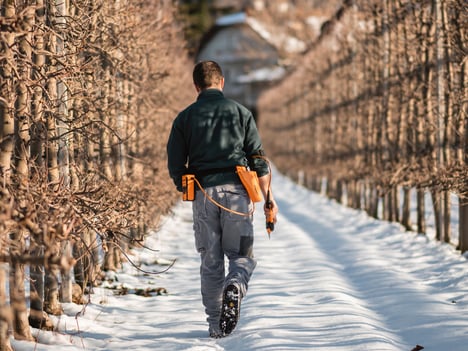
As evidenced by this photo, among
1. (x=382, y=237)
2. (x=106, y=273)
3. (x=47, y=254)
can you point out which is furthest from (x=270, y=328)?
(x=382, y=237)

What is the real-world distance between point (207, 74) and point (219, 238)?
1.38 m

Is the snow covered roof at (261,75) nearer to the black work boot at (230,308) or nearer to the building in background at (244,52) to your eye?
the building in background at (244,52)

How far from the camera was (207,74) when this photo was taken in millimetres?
5633

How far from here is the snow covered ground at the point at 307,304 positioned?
5.44m

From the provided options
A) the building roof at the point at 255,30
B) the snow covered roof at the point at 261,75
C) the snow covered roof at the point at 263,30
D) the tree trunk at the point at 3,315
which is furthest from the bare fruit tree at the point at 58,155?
the building roof at the point at 255,30

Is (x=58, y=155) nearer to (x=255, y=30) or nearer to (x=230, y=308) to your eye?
(x=230, y=308)

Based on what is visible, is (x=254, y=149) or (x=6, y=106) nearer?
(x=6, y=106)

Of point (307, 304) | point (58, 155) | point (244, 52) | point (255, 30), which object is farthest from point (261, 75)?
point (58, 155)

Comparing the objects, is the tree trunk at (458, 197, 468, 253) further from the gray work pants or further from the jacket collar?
the jacket collar

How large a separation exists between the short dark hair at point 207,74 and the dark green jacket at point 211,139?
3.1 inches

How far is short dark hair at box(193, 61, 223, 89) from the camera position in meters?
5.63

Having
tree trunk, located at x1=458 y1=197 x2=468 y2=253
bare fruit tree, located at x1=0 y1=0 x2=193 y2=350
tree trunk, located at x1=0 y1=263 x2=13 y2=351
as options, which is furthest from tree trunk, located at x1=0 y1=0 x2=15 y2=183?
tree trunk, located at x1=458 y1=197 x2=468 y2=253

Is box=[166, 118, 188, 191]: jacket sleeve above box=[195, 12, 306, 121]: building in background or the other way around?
the other way around

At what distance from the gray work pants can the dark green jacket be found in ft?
0.41
